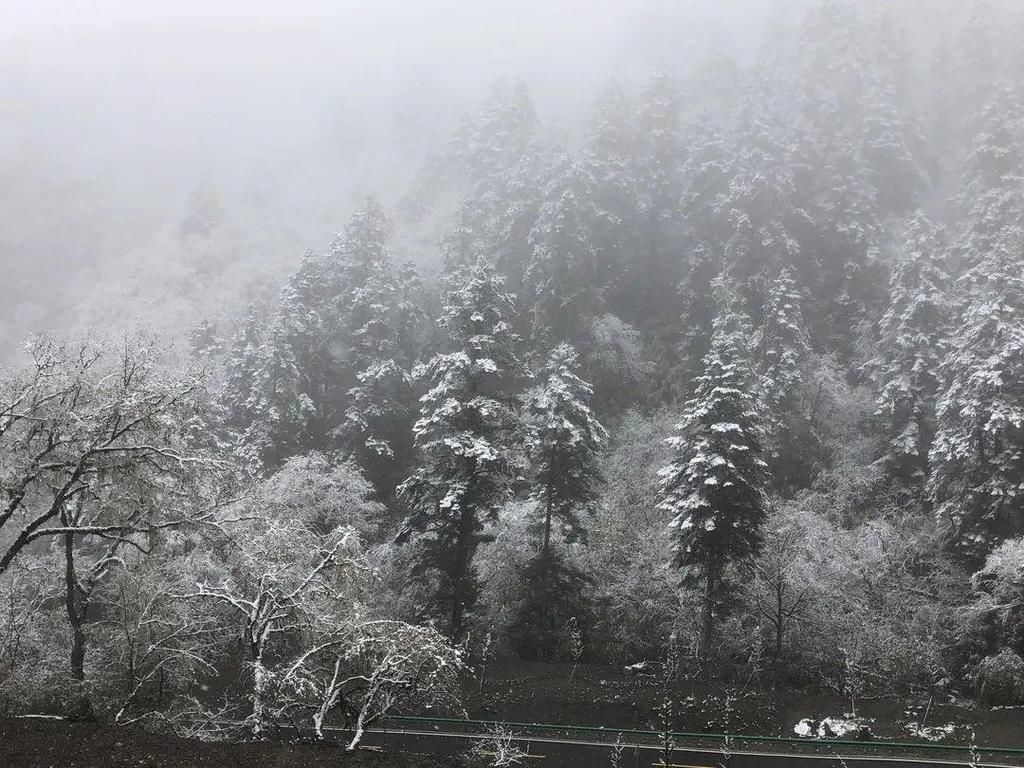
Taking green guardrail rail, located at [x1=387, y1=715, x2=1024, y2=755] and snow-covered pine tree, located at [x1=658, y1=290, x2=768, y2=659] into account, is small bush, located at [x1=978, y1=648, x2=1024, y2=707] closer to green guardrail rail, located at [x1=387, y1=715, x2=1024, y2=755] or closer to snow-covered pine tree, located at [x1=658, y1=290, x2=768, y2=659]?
green guardrail rail, located at [x1=387, y1=715, x2=1024, y2=755]

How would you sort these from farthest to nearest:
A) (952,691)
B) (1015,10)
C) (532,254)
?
(1015,10)
(532,254)
(952,691)

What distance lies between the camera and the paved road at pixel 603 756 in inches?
723

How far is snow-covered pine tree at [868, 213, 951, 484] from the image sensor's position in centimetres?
3269

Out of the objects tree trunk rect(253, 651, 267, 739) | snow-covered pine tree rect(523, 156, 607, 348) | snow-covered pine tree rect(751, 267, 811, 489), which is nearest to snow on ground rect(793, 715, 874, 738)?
snow-covered pine tree rect(751, 267, 811, 489)

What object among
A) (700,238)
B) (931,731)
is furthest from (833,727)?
(700,238)

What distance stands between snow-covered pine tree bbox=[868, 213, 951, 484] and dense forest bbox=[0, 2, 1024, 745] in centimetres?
17

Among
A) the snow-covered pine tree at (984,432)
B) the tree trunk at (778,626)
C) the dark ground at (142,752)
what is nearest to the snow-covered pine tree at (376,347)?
the tree trunk at (778,626)

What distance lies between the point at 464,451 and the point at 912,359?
24353mm

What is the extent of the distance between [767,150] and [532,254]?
66.3ft

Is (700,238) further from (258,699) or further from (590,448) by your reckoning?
(258,699)

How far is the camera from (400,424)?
38750 mm

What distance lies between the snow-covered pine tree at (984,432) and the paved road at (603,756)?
11569 mm

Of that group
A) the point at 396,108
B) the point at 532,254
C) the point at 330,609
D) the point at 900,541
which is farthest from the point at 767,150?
the point at 396,108

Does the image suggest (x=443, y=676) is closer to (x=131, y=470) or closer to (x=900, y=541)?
(x=131, y=470)
